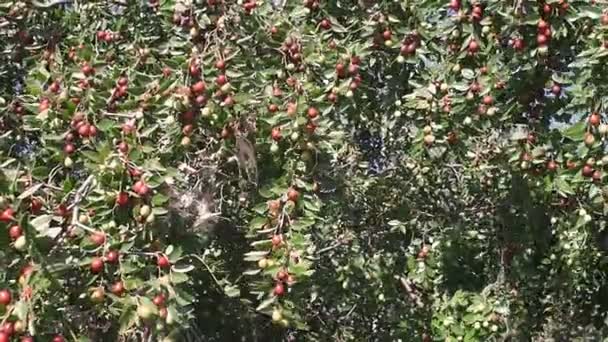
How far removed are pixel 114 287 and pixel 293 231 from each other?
1.75 feet

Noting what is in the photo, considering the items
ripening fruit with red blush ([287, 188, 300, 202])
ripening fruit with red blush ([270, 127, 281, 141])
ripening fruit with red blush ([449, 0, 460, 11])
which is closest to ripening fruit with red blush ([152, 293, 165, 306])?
ripening fruit with red blush ([287, 188, 300, 202])

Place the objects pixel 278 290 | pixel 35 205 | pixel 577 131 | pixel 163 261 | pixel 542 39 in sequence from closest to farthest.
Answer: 1. pixel 35 205
2. pixel 163 261
3. pixel 278 290
4. pixel 577 131
5. pixel 542 39

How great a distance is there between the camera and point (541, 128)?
9.51 feet

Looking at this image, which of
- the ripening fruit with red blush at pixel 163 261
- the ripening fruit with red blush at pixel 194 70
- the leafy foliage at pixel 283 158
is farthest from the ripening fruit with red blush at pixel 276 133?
the ripening fruit with red blush at pixel 163 261

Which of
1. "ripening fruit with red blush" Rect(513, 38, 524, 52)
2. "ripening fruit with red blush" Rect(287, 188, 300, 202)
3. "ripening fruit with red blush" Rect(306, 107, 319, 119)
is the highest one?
"ripening fruit with red blush" Rect(513, 38, 524, 52)

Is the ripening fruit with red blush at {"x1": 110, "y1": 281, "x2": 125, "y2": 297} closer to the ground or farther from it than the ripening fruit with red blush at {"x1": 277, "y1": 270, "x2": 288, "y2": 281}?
farther from it

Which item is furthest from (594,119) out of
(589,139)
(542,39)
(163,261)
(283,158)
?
(163,261)

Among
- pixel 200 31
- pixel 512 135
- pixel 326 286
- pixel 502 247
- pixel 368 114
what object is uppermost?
pixel 200 31

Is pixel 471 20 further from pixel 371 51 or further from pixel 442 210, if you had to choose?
pixel 442 210

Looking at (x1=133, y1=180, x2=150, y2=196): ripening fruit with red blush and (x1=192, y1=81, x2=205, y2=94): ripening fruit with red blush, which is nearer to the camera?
(x1=133, y1=180, x2=150, y2=196): ripening fruit with red blush

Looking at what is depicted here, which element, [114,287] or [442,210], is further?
[442,210]

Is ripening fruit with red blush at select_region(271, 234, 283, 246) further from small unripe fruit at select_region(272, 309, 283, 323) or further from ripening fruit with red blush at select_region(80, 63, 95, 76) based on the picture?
ripening fruit with red blush at select_region(80, 63, 95, 76)

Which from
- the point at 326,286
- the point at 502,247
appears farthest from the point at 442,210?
the point at 326,286

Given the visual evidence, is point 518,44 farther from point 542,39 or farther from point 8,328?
point 8,328
